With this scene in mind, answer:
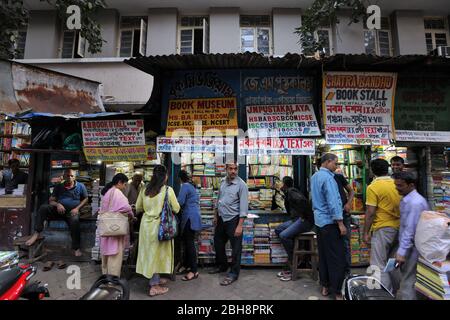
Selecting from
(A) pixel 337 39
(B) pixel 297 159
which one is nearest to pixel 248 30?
(A) pixel 337 39

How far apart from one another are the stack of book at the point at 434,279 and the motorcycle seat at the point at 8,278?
3838mm

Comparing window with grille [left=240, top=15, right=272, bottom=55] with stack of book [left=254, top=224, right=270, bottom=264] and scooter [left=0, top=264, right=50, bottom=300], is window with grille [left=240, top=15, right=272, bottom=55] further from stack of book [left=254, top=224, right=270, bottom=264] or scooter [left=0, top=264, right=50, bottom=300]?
scooter [left=0, top=264, right=50, bottom=300]

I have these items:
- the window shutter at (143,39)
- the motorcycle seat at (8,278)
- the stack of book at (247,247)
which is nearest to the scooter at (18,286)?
the motorcycle seat at (8,278)

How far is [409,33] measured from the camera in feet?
27.2

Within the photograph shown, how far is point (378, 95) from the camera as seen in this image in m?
5.00

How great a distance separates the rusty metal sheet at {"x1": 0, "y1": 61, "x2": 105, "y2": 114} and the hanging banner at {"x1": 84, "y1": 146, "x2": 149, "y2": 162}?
211cm

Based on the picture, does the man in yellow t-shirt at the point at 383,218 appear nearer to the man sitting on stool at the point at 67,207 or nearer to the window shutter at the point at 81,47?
the man sitting on stool at the point at 67,207

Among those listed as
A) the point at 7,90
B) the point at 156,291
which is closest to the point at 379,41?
the point at 156,291

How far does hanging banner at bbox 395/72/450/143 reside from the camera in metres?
5.08

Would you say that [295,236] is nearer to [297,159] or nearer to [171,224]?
[297,159]

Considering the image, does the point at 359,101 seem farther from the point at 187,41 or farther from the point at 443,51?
the point at 187,41

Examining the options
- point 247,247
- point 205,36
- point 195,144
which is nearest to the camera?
point 247,247

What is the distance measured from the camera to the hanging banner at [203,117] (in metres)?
5.02

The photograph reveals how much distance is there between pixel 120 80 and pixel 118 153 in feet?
13.9
